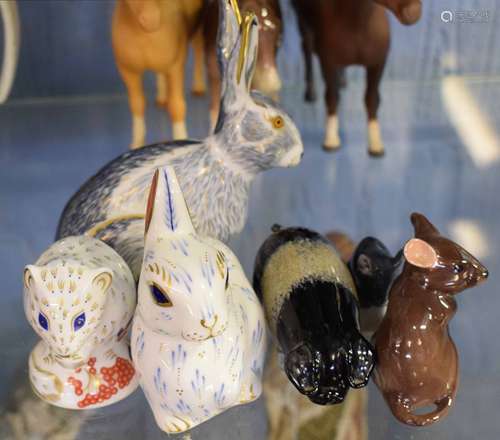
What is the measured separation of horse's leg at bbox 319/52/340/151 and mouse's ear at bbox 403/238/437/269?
0.48 metres

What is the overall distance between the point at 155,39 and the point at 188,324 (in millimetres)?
493

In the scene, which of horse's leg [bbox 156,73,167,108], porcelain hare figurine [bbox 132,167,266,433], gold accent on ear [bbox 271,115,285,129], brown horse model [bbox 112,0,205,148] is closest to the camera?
porcelain hare figurine [bbox 132,167,266,433]

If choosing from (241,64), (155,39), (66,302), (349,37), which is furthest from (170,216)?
(349,37)

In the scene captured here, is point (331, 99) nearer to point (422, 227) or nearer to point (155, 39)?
point (155, 39)

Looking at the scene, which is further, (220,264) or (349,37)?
(349,37)

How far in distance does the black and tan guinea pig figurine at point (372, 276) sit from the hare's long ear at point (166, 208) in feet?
0.82

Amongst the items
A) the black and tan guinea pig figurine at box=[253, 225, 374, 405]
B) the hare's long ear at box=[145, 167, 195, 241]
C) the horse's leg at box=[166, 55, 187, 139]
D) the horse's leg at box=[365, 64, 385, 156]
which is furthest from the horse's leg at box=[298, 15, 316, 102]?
the hare's long ear at box=[145, 167, 195, 241]

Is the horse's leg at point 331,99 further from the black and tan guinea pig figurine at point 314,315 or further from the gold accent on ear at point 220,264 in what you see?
the gold accent on ear at point 220,264

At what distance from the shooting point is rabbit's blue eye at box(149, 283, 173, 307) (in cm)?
57

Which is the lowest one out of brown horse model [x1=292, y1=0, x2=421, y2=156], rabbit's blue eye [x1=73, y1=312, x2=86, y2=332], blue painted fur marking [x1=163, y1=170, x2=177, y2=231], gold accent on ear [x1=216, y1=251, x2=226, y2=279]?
rabbit's blue eye [x1=73, y1=312, x2=86, y2=332]

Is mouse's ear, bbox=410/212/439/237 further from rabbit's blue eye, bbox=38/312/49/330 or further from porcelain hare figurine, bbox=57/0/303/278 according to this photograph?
rabbit's blue eye, bbox=38/312/49/330

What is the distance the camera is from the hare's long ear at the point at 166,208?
60cm

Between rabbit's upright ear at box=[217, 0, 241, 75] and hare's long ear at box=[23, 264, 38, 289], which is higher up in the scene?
rabbit's upright ear at box=[217, 0, 241, 75]

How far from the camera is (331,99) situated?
1097mm
